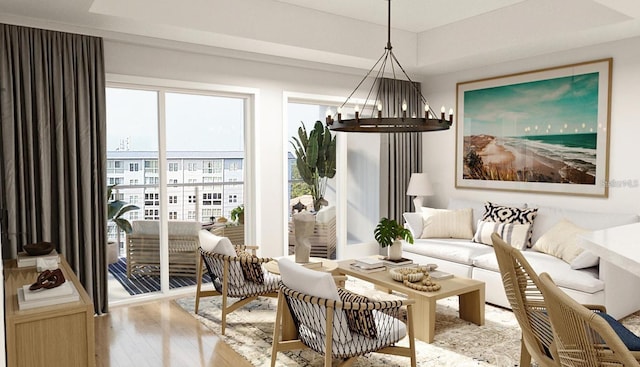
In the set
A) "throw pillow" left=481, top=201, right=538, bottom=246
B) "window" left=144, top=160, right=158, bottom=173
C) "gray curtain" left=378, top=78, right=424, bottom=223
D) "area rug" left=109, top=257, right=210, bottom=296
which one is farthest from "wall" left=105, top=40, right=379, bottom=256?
"throw pillow" left=481, top=201, right=538, bottom=246

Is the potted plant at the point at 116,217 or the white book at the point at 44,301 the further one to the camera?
the potted plant at the point at 116,217

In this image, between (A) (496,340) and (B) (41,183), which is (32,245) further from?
(A) (496,340)

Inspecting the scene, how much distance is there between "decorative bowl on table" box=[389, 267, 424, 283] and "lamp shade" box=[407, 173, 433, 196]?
81.8 inches

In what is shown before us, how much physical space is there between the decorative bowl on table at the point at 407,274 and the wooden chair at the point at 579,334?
220 centimetres

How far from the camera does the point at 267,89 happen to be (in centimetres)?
513

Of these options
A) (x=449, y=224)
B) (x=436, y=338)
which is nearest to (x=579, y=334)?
(x=436, y=338)

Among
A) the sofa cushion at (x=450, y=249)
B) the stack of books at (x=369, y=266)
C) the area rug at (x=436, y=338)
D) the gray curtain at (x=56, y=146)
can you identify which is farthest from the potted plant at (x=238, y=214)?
the sofa cushion at (x=450, y=249)

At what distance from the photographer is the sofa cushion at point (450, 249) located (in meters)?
4.77

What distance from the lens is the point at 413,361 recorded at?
9.39ft

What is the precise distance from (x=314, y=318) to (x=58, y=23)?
10.1ft

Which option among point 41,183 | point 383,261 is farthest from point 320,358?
point 41,183

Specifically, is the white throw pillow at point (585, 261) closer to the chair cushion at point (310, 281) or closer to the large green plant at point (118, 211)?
the chair cushion at point (310, 281)

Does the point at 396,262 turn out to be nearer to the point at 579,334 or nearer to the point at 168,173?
the point at 168,173

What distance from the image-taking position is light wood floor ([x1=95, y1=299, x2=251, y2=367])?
3.23m
